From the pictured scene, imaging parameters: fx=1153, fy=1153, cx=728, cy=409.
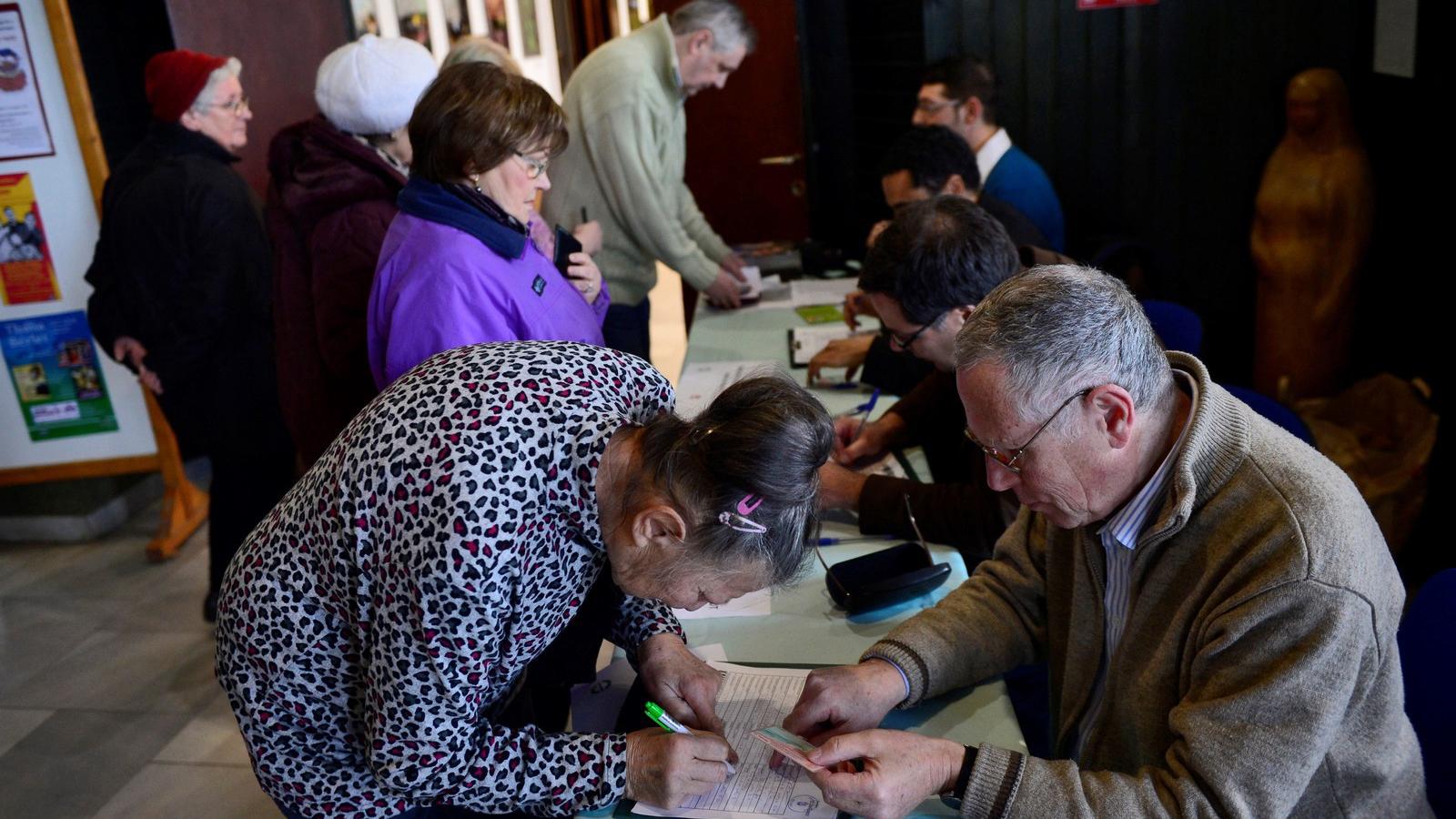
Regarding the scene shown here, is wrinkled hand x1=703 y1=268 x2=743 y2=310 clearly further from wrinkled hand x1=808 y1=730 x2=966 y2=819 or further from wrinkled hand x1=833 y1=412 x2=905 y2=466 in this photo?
wrinkled hand x1=808 y1=730 x2=966 y2=819

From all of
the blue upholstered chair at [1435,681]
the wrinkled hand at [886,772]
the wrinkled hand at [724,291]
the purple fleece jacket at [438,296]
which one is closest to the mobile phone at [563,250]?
the purple fleece jacket at [438,296]

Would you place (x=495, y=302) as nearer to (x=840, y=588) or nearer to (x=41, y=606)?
(x=840, y=588)

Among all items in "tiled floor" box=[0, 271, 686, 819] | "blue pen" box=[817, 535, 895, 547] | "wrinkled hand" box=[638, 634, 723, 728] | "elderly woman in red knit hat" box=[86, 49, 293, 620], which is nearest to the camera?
"wrinkled hand" box=[638, 634, 723, 728]

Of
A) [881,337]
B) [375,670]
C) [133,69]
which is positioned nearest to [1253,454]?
[375,670]

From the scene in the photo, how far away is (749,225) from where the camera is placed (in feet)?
20.2

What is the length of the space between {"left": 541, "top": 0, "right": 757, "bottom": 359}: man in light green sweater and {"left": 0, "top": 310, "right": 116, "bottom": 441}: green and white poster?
6.00ft

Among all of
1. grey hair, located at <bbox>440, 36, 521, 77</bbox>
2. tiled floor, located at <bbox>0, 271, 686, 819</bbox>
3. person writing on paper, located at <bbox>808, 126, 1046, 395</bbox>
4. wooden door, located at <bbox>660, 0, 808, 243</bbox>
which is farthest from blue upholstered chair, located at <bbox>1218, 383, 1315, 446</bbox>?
wooden door, located at <bbox>660, 0, 808, 243</bbox>

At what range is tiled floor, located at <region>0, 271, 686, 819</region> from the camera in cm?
301

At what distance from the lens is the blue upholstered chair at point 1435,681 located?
4.85 ft

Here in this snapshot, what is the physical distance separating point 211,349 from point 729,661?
2.34m

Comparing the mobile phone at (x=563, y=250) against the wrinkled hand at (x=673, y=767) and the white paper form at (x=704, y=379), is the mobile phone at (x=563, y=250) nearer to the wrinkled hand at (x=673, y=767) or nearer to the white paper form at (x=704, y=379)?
the white paper form at (x=704, y=379)

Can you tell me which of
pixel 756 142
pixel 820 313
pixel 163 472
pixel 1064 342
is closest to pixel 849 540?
pixel 1064 342

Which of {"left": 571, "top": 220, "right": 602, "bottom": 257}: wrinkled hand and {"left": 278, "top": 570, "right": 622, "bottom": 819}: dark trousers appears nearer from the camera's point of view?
{"left": 278, "top": 570, "right": 622, "bottom": 819}: dark trousers

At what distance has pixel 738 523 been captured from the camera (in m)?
1.32
